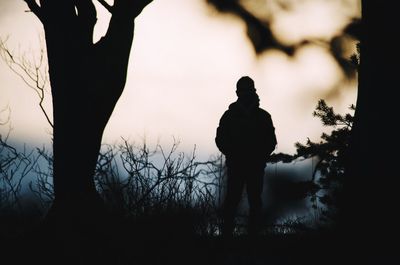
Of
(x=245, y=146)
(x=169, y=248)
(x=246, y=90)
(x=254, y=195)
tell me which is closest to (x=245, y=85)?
(x=246, y=90)

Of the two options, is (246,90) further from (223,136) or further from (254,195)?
(254,195)

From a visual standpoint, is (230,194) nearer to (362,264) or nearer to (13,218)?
(362,264)

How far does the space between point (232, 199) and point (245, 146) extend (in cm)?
59

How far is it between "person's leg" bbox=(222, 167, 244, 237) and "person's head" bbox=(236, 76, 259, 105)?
2.51 feet

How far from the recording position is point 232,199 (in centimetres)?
488

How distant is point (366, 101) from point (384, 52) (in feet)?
1.69

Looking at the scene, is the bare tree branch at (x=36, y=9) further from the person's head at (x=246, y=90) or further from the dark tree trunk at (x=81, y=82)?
the person's head at (x=246, y=90)

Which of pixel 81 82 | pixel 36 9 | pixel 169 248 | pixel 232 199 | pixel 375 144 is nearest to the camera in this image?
pixel 169 248

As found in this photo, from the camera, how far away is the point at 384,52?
457 centimetres

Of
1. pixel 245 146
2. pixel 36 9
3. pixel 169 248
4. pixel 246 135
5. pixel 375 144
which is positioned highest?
pixel 36 9

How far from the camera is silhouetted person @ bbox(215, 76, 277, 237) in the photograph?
16.0 ft

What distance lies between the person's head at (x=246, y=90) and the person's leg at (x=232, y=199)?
766 millimetres

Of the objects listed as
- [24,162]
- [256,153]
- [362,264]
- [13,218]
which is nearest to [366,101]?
[256,153]

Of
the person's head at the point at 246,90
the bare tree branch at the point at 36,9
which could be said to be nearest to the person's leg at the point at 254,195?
the person's head at the point at 246,90
